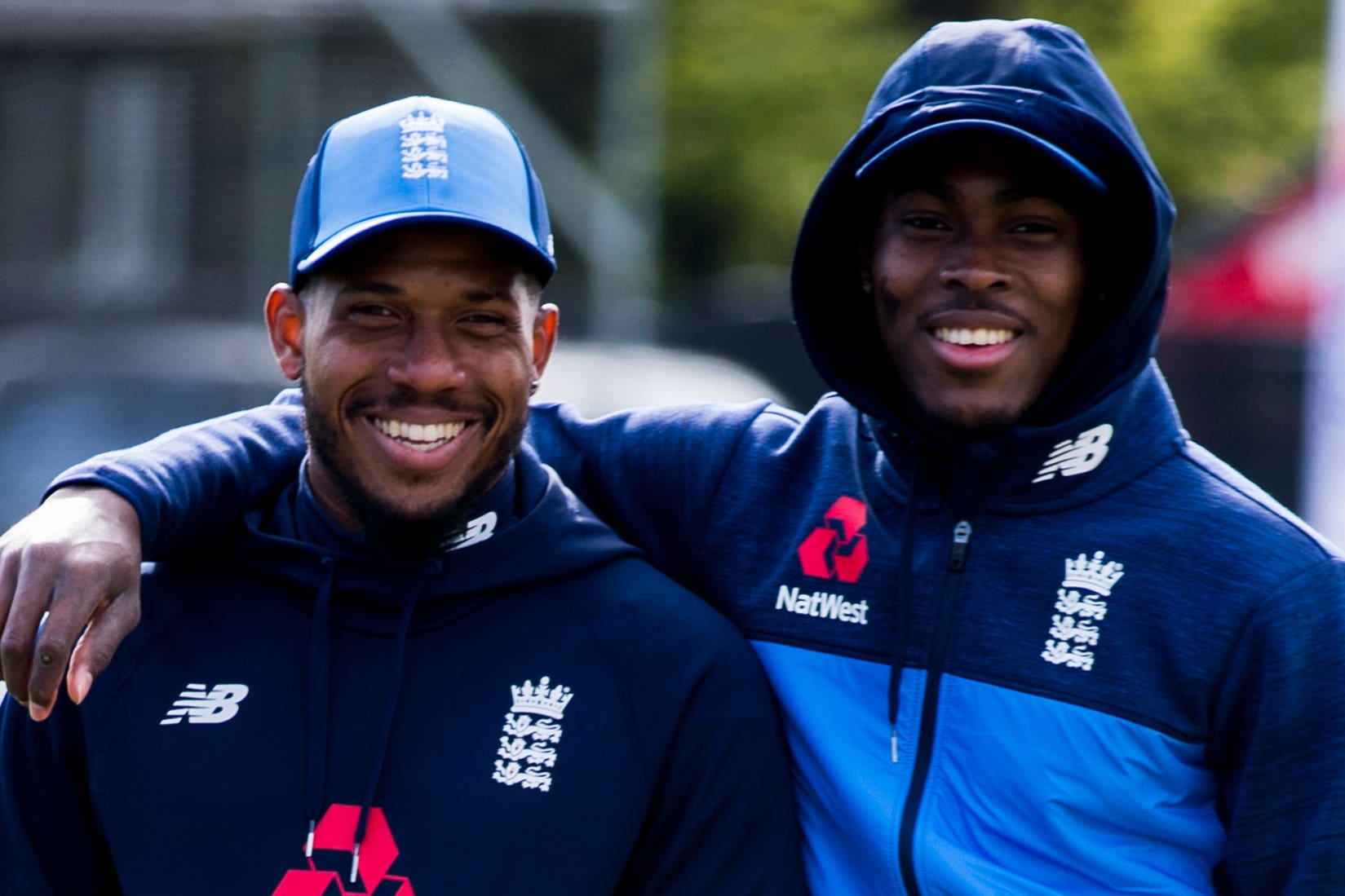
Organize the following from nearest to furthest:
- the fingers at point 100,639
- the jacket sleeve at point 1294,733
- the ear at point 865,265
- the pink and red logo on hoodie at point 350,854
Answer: the fingers at point 100,639
the jacket sleeve at point 1294,733
the pink and red logo on hoodie at point 350,854
the ear at point 865,265

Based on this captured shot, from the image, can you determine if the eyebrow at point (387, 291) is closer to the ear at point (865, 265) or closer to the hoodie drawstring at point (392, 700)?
the hoodie drawstring at point (392, 700)

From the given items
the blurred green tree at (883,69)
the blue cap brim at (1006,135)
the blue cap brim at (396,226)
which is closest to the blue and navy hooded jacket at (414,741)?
the blue cap brim at (396,226)

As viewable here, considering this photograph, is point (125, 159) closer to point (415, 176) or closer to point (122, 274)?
point (122, 274)

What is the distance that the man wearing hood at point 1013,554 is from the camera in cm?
257

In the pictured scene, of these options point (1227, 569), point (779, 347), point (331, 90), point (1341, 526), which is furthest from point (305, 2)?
point (1227, 569)

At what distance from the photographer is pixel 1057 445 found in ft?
9.12

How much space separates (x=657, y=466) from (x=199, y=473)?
749 mm

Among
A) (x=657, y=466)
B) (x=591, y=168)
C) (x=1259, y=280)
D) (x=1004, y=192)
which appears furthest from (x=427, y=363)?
(x=1259, y=280)

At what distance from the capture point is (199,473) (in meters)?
2.90

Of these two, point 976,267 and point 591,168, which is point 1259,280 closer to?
point 591,168

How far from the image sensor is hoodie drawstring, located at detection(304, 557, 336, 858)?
269cm

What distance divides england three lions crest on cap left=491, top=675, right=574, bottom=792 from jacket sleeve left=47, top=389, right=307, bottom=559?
1.80 feet

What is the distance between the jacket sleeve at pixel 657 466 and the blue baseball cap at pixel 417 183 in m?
0.43

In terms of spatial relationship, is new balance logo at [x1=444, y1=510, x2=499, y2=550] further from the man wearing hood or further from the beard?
the man wearing hood
